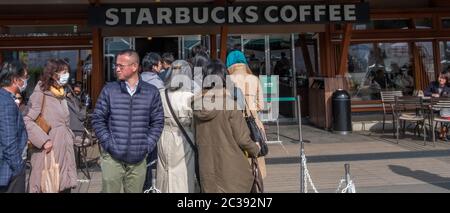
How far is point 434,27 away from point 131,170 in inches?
433

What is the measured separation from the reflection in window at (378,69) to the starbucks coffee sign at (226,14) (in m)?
2.41

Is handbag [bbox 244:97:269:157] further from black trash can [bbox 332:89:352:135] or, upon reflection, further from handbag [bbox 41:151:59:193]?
black trash can [bbox 332:89:352:135]

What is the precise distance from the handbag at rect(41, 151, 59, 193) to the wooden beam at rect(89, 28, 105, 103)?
717 cm

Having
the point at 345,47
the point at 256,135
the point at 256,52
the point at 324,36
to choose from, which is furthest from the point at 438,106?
the point at 256,135

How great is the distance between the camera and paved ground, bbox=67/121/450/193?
6434 millimetres

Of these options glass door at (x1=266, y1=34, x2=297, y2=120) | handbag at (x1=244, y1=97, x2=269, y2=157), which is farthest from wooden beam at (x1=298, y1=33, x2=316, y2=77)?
handbag at (x1=244, y1=97, x2=269, y2=157)

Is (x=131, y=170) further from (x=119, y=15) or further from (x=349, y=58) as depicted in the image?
(x=349, y=58)

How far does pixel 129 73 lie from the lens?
4211 millimetres

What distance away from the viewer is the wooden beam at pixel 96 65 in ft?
37.6

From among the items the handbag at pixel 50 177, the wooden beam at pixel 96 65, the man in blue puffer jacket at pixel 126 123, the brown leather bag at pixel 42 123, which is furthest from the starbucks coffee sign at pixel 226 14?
the man in blue puffer jacket at pixel 126 123

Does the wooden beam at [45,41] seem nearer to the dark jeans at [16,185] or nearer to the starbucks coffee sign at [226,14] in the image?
the starbucks coffee sign at [226,14]

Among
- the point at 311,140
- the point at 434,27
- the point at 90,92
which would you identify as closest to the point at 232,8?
the point at 311,140

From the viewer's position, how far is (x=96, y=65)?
38.0 ft

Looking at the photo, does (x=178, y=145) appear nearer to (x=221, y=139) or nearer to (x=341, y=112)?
(x=221, y=139)
